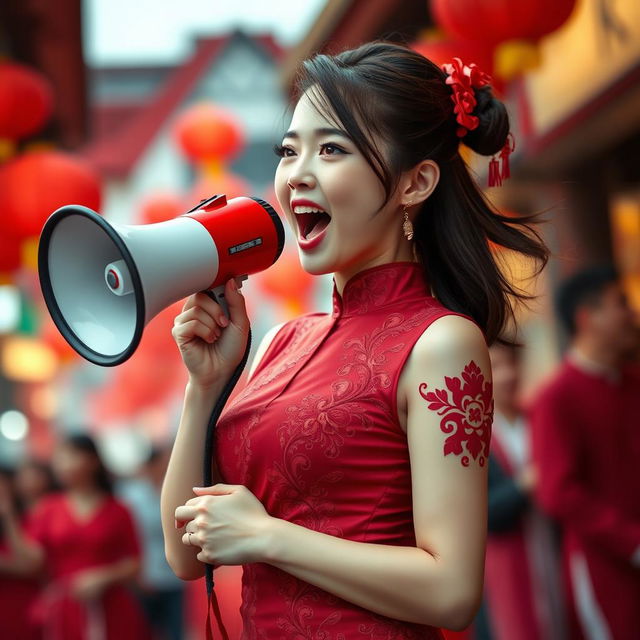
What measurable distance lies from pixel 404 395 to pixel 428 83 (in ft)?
1.70

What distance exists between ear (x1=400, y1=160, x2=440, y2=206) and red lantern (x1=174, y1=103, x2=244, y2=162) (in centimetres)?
657

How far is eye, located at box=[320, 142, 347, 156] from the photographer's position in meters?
1.65

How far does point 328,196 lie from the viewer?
1.63 m

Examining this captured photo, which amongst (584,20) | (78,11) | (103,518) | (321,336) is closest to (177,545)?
(321,336)

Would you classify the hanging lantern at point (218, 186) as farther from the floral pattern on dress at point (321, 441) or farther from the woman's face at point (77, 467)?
the floral pattern on dress at point (321, 441)

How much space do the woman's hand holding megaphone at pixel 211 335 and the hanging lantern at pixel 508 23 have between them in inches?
84.6

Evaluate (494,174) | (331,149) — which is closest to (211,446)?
(331,149)

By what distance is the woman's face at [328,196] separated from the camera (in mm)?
1636

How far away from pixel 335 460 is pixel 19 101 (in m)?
4.01

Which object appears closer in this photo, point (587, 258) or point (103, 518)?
point (103, 518)

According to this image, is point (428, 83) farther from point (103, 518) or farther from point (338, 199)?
point (103, 518)

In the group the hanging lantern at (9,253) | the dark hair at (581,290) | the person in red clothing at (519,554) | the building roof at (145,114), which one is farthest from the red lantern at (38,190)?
the building roof at (145,114)

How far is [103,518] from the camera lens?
15.9ft

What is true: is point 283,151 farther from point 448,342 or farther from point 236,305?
point 448,342
